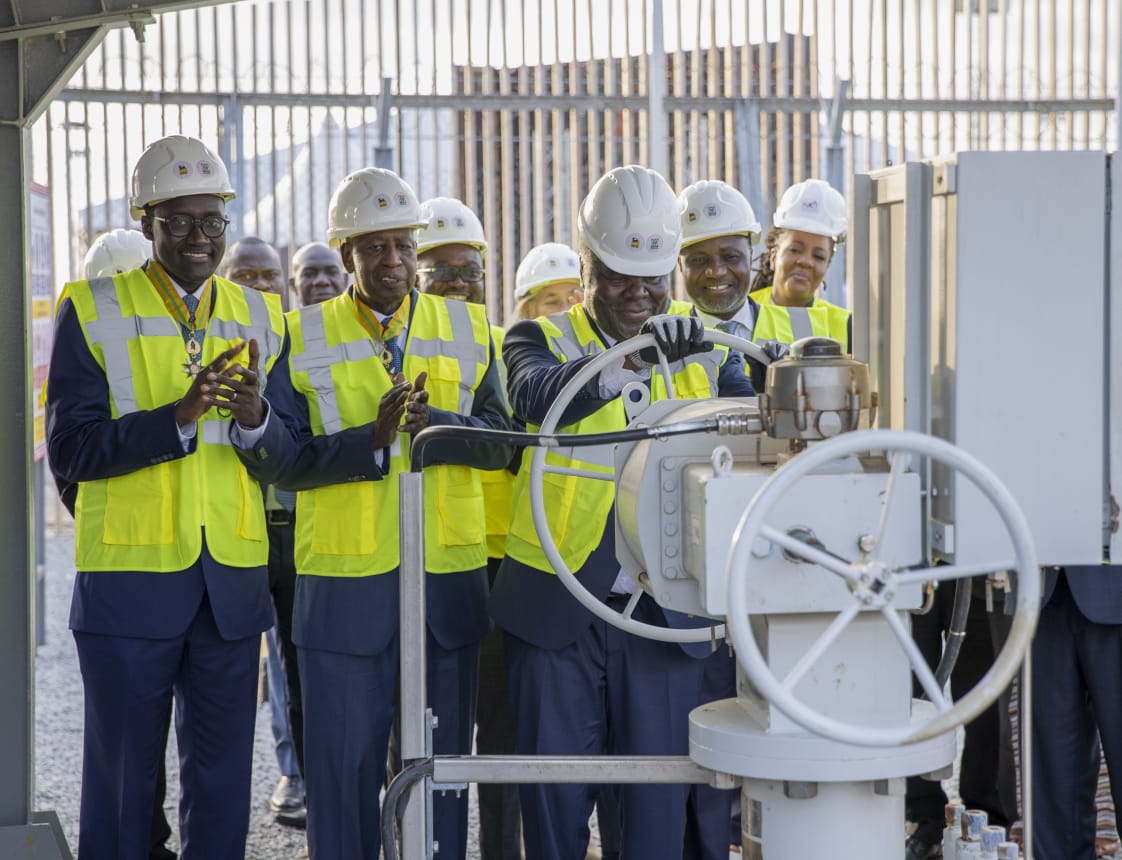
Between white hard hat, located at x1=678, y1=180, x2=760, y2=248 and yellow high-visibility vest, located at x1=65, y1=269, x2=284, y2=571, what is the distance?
1.46 metres

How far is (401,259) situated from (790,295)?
1821mm

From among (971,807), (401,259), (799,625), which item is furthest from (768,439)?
(971,807)

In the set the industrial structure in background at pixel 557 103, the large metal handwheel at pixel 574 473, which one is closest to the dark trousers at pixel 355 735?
the large metal handwheel at pixel 574 473

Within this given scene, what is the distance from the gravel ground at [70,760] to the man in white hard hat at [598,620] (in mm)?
1368

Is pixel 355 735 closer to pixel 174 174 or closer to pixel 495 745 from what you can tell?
pixel 495 745

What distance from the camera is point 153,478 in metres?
3.47

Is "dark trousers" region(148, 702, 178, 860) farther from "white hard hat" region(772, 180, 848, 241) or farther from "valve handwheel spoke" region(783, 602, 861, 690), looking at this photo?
"valve handwheel spoke" region(783, 602, 861, 690)

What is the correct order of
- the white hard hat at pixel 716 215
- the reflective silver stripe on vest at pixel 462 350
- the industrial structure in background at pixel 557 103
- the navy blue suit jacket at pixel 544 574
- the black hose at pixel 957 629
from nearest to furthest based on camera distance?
the black hose at pixel 957 629 → the navy blue suit jacket at pixel 544 574 → the reflective silver stripe on vest at pixel 462 350 → the white hard hat at pixel 716 215 → the industrial structure in background at pixel 557 103

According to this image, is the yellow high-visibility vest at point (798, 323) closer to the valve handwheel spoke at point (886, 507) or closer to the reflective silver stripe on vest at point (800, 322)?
the reflective silver stripe on vest at point (800, 322)

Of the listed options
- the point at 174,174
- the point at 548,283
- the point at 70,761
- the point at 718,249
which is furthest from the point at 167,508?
the point at 70,761

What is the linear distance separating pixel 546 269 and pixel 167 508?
2.22 m

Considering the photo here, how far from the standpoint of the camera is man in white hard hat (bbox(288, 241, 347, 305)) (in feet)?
17.9

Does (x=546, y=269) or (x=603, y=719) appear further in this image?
(x=546, y=269)

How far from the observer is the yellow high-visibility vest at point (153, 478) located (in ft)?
11.4
